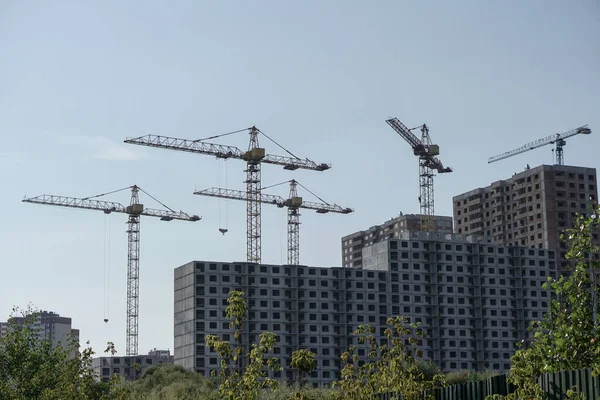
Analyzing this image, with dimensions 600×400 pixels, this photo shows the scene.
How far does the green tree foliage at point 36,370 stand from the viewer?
4116 cm

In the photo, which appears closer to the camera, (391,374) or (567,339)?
(567,339)

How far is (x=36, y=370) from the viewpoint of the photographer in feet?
152

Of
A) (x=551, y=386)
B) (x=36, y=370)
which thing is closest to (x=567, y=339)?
(x=551, y=386)

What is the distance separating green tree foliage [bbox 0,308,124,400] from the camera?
135 feet

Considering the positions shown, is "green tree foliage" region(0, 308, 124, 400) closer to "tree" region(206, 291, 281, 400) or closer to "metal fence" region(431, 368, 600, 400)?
"tree" region(206, 291, 281, 400)

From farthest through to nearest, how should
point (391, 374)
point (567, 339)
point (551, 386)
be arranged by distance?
point (391, 374) < point (567, 339) < point (551, 386)

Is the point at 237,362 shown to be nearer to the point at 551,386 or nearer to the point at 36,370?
the point at 551,386

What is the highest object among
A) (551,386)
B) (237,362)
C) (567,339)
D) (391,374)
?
(567,339)

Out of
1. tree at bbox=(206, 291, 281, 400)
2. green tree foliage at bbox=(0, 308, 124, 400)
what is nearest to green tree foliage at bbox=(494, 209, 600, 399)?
tree at bbox=(206, 291, 281, 400)

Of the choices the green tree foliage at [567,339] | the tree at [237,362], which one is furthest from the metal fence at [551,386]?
the tree at [237,362]

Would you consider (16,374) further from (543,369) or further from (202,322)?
(202,322)

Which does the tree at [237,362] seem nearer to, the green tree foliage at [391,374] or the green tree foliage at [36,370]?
the green tree foliage at [391,374]

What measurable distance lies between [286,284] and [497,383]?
17362 cm

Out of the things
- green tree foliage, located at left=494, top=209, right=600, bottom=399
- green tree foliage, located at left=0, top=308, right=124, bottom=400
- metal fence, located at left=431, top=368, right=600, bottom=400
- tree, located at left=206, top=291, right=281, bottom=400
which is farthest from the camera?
green tree foliage, located at left=0, top=308, right=124, bottom=400
